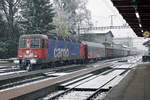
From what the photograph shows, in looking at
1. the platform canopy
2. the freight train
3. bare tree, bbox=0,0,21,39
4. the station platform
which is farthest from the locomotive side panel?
the station platform

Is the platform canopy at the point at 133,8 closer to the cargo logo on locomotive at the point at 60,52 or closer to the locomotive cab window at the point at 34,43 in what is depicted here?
the locomotive cab window at the point at 34,43

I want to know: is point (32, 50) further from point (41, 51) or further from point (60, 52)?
point (60, 52)

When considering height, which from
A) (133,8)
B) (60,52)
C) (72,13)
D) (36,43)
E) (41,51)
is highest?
(72,13)

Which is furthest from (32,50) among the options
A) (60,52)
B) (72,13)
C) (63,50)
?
(72,13)

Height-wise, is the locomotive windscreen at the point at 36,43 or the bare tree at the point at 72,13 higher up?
the bare tree at the point at 72,13

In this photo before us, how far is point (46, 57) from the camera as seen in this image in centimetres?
2330

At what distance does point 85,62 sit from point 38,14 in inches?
388

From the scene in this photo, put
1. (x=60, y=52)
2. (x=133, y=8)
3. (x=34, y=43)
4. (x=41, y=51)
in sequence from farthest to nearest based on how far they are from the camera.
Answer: (x=60, y=52), (x=34, y=43), (x=41, y=51), (x=133, y=8)

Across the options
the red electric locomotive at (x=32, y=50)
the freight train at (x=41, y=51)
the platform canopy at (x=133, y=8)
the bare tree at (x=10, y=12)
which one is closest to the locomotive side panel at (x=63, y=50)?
the freight train at (x=41, y=51)

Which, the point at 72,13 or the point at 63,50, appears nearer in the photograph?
the point at 63,50

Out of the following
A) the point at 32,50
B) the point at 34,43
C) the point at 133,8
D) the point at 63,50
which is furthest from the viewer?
the point at 63,50

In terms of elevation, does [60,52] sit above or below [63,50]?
below

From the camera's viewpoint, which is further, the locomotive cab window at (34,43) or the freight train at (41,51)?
the locomotive cab window at (34,43)

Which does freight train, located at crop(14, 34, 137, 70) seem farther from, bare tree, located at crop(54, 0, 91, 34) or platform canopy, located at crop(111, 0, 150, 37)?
bare tree, located at crop(54, 0, 91, 34)
